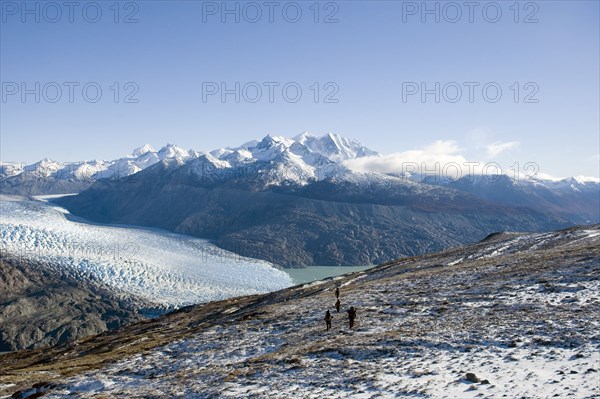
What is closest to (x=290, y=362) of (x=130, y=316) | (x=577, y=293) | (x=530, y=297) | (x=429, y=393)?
(x=429, y=393)

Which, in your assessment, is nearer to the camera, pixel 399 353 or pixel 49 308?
pixel 399 353

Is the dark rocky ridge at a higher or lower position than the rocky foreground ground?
lower

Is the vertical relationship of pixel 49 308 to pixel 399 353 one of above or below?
below

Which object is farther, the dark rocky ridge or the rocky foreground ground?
the dark rocky ridge

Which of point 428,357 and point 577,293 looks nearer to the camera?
point 428,357

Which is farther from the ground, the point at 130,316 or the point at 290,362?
the point at 290,362

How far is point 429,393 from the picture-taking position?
62.2 ft

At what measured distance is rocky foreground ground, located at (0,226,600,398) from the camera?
2003cm

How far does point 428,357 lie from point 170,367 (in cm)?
1541

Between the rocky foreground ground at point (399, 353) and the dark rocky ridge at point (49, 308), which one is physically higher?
the rocky foreground ground at point (399, 353)

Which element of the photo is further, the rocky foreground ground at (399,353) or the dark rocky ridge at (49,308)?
the dark rocky ridge at (49,308)

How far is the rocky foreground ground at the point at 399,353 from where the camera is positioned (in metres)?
20.0

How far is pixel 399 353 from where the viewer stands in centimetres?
2434

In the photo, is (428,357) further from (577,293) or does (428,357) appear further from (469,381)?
(577,293)
